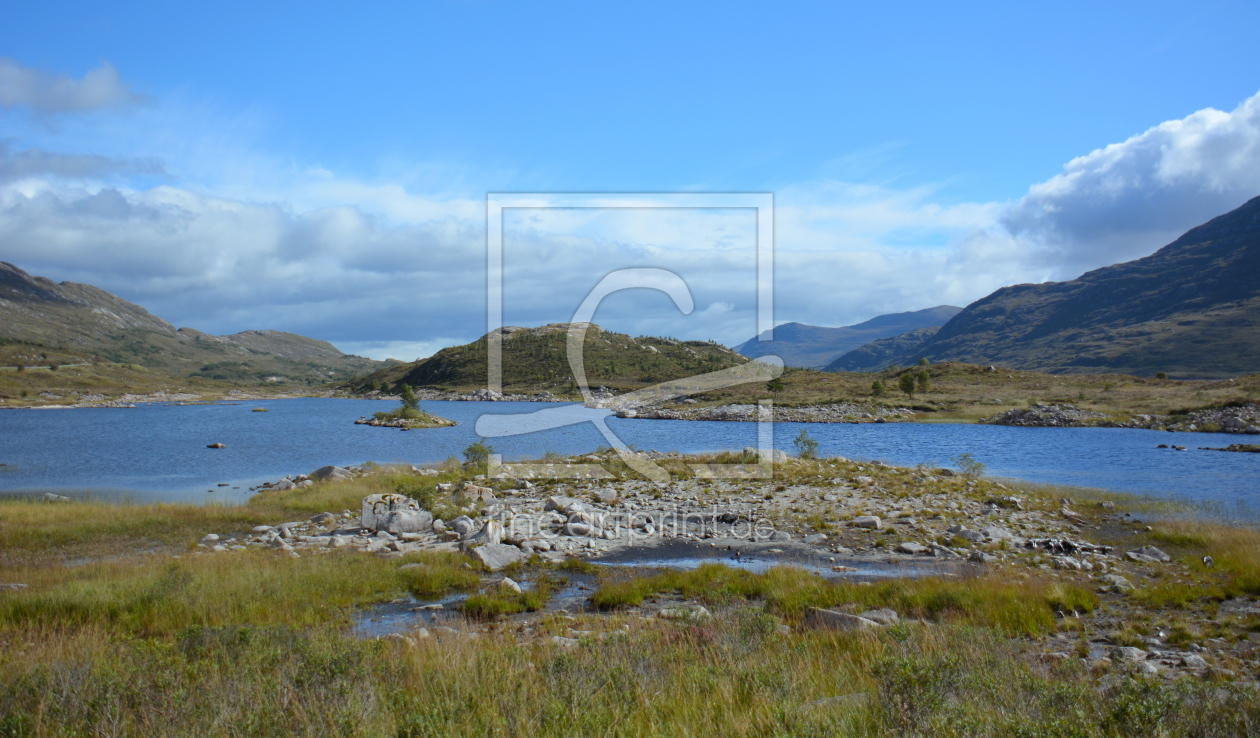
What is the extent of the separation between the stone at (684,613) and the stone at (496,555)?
17.8 ft

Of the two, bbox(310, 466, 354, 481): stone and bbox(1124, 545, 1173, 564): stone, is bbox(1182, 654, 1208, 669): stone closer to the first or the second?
bbox(1124, 545, 1173, 564): stone

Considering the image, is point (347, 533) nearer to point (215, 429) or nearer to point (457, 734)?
point (457, 734)

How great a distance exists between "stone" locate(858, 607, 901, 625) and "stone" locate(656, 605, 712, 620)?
101 inches

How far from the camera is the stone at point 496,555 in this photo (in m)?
15.5

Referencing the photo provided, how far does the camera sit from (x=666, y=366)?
12712cm

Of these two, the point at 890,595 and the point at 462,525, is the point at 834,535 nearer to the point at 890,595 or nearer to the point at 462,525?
the point at 890,595

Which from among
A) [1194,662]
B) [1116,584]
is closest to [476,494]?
[1116,584]

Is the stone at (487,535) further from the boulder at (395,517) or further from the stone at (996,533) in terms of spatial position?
the stone at (996,533)

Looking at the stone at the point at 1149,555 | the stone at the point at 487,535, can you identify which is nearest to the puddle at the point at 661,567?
the stone at the point at 487,535

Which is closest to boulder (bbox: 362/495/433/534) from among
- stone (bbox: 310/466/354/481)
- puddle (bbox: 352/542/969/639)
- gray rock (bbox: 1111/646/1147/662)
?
puddle (bbox: 352/542/969/639)

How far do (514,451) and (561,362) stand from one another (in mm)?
92095

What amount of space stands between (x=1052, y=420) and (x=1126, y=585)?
214 feet

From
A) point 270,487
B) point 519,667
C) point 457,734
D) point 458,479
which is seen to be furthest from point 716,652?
point 270,487

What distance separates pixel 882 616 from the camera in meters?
10.8
